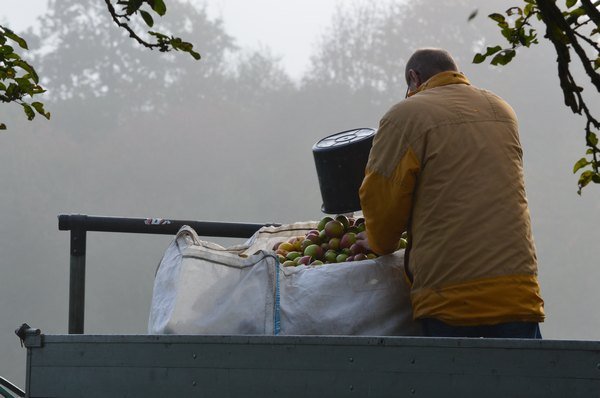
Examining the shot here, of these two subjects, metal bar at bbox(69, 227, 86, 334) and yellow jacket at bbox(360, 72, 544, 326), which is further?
metal bar at bbox(69, 227, 86, 334)

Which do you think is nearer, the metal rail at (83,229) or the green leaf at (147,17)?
the green leaf at (147,17)

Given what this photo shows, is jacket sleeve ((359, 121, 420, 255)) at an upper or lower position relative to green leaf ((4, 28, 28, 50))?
lower

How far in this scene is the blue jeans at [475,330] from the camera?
3.24 meters

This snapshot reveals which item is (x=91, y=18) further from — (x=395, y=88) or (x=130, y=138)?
(x=395, y=88)

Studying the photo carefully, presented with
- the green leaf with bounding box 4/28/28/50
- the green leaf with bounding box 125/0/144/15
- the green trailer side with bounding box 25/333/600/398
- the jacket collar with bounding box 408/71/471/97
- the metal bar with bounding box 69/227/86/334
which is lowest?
the green trailer side with bounding box 25/333/600/398

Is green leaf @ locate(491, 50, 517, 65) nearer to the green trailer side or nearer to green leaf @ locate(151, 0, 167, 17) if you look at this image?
the green trailer side

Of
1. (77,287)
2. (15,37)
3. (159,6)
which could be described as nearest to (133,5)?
(159,6)

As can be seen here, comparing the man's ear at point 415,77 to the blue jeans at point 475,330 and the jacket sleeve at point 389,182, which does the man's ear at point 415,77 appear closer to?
the jacket sleeve at point 389,182

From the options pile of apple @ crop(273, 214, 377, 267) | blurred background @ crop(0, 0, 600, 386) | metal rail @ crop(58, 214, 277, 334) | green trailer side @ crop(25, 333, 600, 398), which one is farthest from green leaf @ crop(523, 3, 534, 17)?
blurred background @ crop(0, 0, 600, 386)

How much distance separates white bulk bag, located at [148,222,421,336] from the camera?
329 cm

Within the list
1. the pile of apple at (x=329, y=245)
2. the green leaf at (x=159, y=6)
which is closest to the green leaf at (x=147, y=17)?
the green leaf at (x=159, y=6)

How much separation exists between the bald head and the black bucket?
1.54ft

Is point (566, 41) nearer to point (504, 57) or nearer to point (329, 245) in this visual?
point (504, 57)

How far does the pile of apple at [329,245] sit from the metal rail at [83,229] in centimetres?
46
